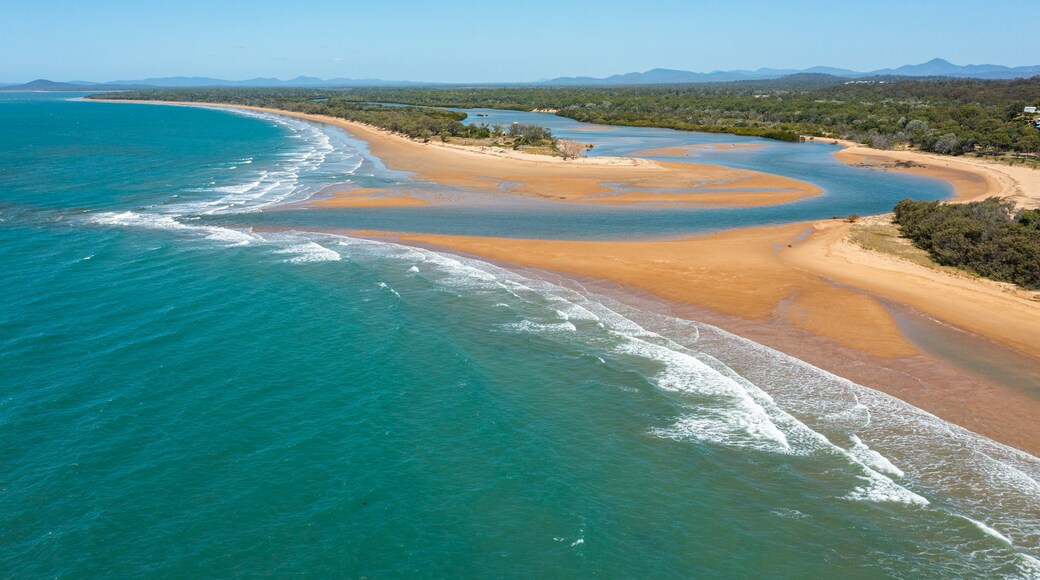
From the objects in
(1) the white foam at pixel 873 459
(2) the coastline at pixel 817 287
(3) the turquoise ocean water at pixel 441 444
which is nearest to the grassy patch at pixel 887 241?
(2) the coastline at pixel 817 287

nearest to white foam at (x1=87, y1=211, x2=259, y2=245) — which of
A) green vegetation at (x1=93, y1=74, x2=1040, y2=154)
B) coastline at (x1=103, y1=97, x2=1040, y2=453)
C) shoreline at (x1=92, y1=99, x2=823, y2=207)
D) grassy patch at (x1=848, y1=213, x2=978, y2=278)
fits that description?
coastline at (x1=103, y1=97, x2=1040, y2=453)

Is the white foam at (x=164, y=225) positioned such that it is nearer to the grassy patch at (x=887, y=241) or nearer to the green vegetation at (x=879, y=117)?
the grassy patch at (x=887, y=241)

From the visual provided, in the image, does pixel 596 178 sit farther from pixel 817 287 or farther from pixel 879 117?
pixel 879 117

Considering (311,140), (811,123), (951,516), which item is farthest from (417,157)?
(811,123)

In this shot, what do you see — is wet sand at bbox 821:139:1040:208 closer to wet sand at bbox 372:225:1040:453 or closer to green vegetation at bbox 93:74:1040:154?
green vegetation at bbox 93:74:1040:154

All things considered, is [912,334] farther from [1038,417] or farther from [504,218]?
[504,218]
